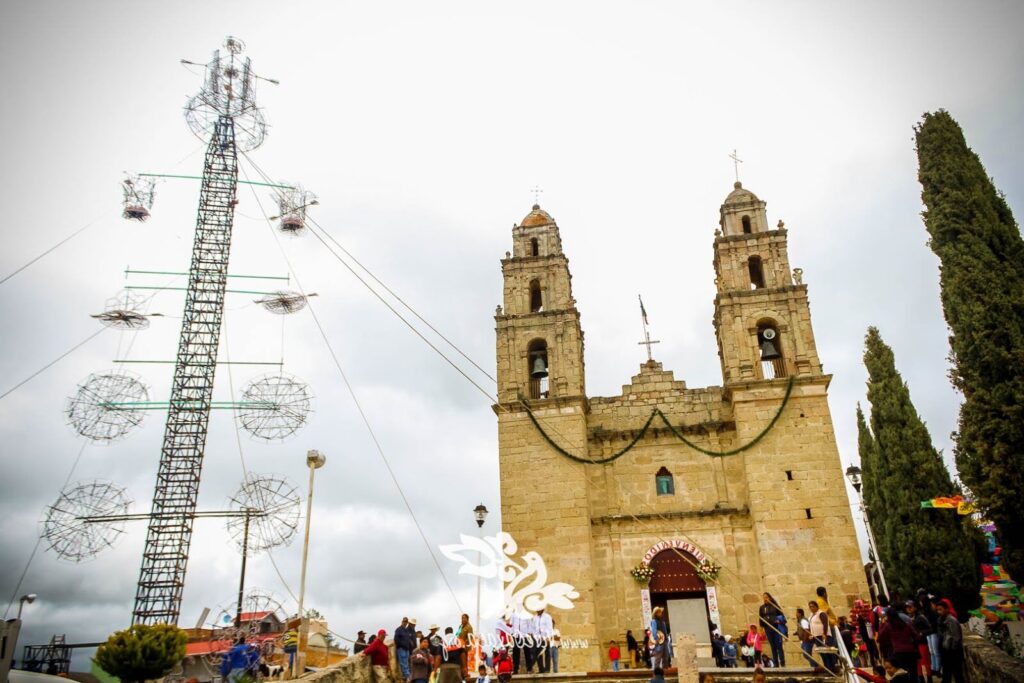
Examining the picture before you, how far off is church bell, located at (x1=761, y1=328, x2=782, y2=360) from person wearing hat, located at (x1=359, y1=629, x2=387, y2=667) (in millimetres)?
14187

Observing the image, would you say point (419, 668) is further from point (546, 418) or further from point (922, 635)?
point (546, 418)

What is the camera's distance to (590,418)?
22.9 m

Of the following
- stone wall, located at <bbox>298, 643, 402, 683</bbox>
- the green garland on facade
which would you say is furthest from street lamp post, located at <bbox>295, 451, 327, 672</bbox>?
the green garland on facade

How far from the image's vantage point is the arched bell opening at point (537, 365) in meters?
23.6

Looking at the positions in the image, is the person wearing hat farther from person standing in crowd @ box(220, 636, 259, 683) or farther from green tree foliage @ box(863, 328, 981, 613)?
green tree foliage @ box(863, 328, 981, 613)

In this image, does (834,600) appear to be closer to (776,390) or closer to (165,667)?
(776,390)

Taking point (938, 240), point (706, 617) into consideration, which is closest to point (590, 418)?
point (706, 617)

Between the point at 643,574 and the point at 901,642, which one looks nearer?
the point at 901,642

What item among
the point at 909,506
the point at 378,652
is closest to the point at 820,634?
the point at 378,652

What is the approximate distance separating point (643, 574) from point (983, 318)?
11158 mm

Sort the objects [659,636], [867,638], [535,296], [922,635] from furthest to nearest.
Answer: [535,296] → [659,636] → [867,638] → [922,635]

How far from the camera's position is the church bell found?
72.7 feet

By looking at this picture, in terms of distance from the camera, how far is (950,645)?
35.4 ft

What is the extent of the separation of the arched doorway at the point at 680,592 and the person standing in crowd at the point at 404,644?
27.2 feet
